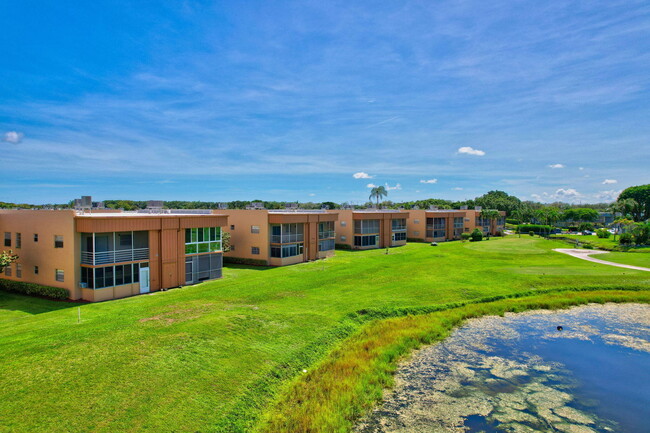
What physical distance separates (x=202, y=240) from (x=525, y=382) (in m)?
27.3

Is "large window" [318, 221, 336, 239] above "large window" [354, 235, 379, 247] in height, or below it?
above

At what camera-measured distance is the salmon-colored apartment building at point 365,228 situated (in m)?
60.3

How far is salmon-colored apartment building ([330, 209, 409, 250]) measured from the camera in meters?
60.3

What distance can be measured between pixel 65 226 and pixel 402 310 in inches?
968

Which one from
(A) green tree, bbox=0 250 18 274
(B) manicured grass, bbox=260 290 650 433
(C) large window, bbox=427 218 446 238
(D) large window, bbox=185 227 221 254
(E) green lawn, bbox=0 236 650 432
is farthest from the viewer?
(C) large window, bbox=427 218 446 238

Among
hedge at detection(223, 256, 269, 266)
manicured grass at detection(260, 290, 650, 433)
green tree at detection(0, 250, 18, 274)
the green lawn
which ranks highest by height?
green tree at detection(0, 250, 18, 274)

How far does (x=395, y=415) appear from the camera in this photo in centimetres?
1416

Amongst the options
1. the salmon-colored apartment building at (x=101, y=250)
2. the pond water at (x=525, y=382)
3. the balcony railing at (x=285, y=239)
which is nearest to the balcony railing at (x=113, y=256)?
the salmon-colored apartment building at (x=101, y=250)

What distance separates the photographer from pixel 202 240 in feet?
111

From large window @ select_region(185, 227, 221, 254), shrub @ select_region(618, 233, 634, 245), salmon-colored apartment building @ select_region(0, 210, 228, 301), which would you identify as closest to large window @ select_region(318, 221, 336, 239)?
large window @ select_region(185, 227, 221, 254)

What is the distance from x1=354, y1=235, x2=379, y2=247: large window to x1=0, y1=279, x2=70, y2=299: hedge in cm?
4198

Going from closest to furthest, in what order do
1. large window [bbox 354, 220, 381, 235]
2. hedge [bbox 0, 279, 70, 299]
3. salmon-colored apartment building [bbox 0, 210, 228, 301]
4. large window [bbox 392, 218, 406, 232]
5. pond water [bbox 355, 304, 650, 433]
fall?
pond water [bbox 355, 304, 650, 433]
salmon-colored apartment building [bbox 0, 210, 228, 301]
hedge [bbox 0, 279, 70, 299]
large window [bbox 354, 220, 381, 235]
large window [bbox 392, 218, 406, 232]

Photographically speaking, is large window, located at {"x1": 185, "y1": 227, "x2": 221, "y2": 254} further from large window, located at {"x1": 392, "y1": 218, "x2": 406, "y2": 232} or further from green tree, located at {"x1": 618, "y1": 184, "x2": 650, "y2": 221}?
green tree, located at {"x1": 618, "y1": 184, "x2": 650, "y2": 221}

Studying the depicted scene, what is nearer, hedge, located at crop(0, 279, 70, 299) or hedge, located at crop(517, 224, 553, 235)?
hedge, located at crop(0, 279, 70, 299)
